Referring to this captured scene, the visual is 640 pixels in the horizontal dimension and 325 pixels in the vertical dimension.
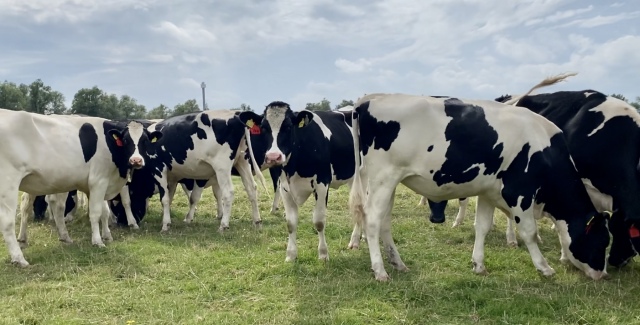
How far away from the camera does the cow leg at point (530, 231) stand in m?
6.59

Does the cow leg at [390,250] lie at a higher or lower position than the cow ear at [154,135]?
lower

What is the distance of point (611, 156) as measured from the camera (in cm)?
714

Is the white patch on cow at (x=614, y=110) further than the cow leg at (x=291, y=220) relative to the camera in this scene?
No

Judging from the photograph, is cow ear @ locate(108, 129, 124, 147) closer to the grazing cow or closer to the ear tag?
the ear tag

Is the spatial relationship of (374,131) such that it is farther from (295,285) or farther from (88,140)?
(88,140)

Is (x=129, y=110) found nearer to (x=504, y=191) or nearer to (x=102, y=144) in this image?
(x=102, y=144)

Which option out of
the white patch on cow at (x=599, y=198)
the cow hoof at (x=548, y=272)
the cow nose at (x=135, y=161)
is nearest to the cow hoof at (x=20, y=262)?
the cow nose at (x=135, y=161)

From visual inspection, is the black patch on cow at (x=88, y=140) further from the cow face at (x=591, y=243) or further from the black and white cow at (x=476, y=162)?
the cow face at (x=591, y=243)

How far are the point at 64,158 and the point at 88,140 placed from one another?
0.65 metres

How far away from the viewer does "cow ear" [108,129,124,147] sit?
9.31 meters

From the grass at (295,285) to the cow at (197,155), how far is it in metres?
1.39

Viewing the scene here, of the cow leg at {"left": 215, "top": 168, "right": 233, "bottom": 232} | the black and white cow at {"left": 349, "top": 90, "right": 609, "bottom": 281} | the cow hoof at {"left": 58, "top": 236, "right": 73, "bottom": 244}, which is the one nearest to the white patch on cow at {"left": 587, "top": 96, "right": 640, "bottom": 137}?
the black and white cow at {"left": 349, "top": 90, "right": 609, "bottom": 281}

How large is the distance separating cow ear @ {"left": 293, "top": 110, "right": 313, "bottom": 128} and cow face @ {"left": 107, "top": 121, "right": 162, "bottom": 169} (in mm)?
3403

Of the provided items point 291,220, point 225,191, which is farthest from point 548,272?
point 225,191
